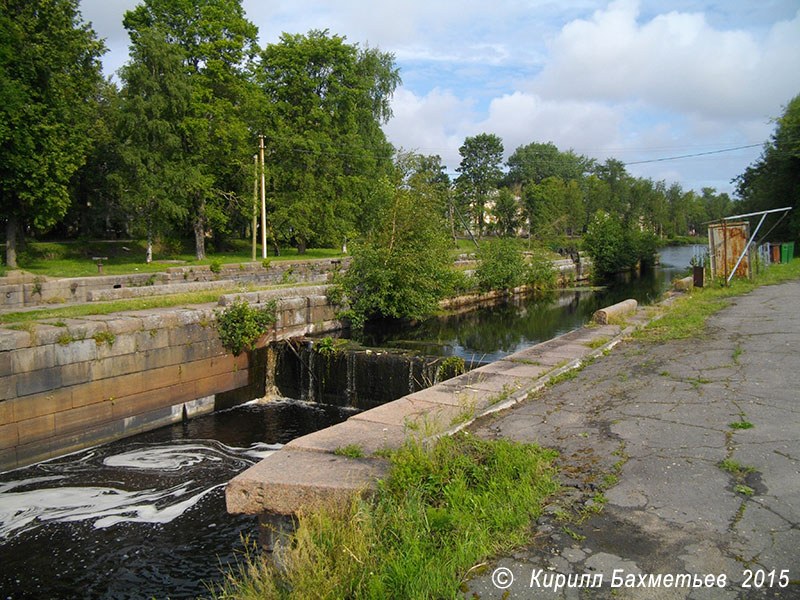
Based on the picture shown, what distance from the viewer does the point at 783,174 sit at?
40.2 m

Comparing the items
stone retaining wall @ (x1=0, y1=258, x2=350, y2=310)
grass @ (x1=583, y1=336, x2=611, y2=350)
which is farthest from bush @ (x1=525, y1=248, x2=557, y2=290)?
grass @ (x1=583, y1=336, x2=611, y2=350)

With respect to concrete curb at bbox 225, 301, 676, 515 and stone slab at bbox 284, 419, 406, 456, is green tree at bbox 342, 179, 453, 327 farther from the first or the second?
stone slab at bbox 284, 419, 406, 456

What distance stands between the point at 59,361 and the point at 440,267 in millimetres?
12207

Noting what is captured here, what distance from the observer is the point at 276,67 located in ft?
116

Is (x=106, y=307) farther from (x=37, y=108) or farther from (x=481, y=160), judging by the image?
(x=481, y=160)

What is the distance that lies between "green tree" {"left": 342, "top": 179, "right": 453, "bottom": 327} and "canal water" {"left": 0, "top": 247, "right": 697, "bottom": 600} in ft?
18.4

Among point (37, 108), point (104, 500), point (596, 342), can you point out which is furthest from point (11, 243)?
point (596, 342)

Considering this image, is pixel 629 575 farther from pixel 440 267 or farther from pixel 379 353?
pixel 440 267

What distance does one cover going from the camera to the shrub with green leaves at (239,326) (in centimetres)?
1302

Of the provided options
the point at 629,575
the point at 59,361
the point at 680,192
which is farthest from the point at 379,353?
the point at 680,192

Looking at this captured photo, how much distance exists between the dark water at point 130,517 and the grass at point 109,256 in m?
13.6

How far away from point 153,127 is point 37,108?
4.68 metres

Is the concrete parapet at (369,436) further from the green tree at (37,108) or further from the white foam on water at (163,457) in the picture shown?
the green tree at (37,108)

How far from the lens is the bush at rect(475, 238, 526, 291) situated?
27438 millimetres
